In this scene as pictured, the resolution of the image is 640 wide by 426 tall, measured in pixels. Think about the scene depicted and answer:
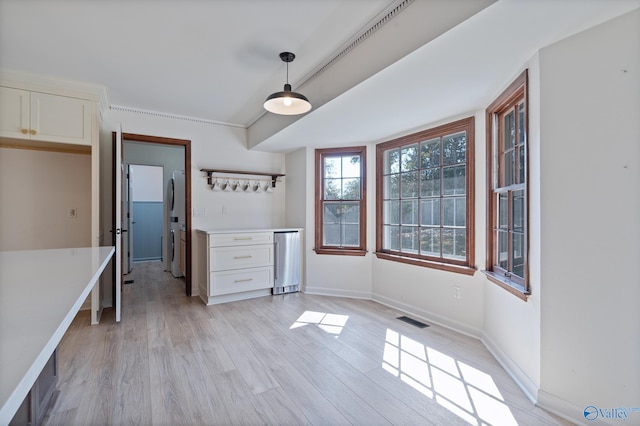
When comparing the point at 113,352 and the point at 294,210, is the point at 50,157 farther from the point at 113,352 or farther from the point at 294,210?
the point at 294,210

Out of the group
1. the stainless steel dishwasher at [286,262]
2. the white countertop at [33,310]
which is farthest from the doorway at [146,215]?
the white countertop at [33,310]

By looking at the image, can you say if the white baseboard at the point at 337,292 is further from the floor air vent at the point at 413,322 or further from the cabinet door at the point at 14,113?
the cabinet door at the point at 14,113

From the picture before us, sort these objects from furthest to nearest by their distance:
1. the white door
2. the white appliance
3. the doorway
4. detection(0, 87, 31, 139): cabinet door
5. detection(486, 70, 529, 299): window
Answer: the doorway < the white appliance < the white door < detection(0, 87, 31, 139): cabinet door < detection(486, 70, 529, 299): window

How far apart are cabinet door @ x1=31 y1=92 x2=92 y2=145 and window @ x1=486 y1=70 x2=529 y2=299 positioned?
12.3ft

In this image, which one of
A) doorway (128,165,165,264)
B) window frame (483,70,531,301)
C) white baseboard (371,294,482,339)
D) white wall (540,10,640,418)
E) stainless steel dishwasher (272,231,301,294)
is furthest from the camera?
doorway (128,165,165,264)

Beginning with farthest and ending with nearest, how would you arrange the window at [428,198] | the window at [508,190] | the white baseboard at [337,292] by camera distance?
the white baseboard at [337,292]
the window at [428,198]
the window at [508,190]

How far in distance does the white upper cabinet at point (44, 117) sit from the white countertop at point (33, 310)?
1.75 m

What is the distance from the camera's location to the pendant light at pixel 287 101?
222 cm

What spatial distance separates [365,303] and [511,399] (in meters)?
1.94

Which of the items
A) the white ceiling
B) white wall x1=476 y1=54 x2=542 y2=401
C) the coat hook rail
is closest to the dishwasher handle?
the coat hook rail

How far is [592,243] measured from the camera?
5.11 feet

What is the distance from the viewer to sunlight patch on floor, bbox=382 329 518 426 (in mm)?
1673

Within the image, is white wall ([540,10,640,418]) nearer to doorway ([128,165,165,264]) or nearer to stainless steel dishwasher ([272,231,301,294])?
stainless steel dishwasher ([272,231,301,294])

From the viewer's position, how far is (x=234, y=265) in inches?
145
